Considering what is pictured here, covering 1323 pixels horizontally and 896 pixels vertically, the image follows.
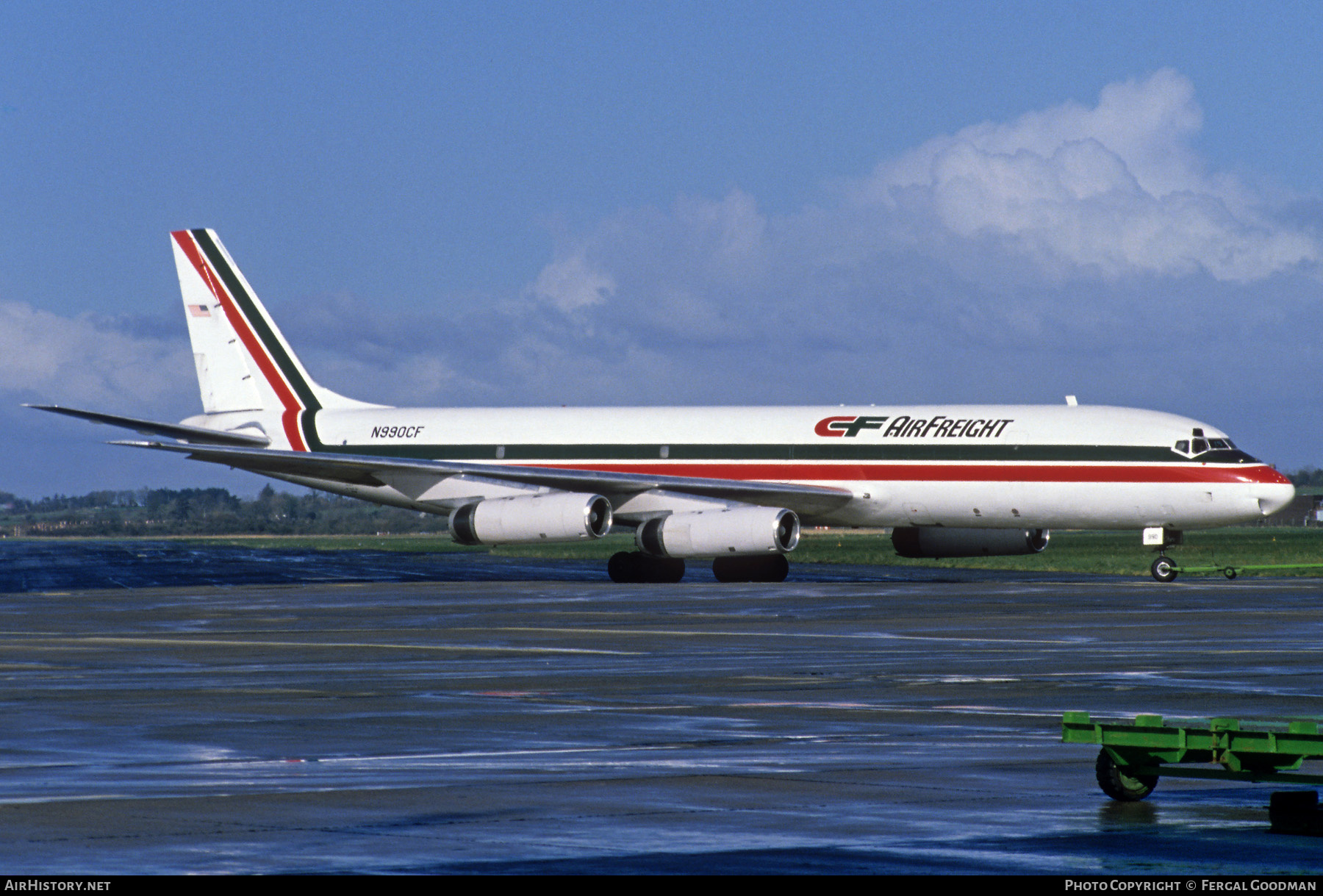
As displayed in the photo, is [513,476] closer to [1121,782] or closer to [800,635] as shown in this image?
[800,635]

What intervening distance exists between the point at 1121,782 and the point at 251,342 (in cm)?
4475

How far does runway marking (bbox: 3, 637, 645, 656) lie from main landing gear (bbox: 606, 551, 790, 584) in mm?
19362

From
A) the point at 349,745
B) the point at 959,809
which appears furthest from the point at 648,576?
the point at 959,809

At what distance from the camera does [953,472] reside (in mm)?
42281

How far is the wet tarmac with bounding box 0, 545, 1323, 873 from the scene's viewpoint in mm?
10008

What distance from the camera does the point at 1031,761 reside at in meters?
13.5

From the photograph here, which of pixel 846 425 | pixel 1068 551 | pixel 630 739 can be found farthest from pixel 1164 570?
pixel 630 739

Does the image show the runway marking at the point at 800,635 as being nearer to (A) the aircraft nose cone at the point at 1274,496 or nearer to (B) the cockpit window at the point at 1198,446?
(B) the cockpit window at the point at 1198,446

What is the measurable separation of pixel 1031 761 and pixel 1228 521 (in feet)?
95.4

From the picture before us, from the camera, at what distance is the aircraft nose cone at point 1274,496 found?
4034cm

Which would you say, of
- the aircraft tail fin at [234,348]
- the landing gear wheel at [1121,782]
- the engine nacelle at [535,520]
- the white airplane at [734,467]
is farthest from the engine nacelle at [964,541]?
the landing gear wheel at [1121,782]

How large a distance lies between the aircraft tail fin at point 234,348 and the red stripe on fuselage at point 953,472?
10.3 m

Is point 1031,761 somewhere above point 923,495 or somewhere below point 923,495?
below
